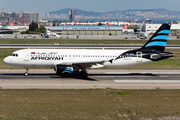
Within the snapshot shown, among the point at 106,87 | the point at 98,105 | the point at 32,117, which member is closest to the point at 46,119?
the point at 32,117

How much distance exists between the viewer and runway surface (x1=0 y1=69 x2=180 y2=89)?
107ft

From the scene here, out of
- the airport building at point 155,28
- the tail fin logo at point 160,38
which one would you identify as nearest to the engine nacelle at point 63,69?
the tail fin logo at point 160,38

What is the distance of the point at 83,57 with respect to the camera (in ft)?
124

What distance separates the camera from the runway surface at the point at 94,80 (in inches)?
1289

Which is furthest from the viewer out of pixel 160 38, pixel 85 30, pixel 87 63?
pixel 85 30

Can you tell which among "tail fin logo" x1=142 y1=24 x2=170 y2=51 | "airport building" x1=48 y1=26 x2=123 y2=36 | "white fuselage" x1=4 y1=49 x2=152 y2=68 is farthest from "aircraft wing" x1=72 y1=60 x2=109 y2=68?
"airport building" x1=48 y1=26 x2=123 y2=36

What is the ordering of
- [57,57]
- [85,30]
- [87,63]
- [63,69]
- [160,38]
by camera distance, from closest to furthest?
1. [63,69]
2. [87,63]
3. [57,57]
4. [160,38]
5. [85,30]

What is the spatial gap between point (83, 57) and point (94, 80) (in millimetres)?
4083

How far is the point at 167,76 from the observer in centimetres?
4069

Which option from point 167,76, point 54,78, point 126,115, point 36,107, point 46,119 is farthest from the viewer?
point 167,76

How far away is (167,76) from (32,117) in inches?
1061

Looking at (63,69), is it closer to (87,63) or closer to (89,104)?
(87,63)

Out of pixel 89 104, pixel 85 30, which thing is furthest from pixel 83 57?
pixel 85 30

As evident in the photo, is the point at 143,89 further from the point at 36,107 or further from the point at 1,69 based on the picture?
the point at 1,69
